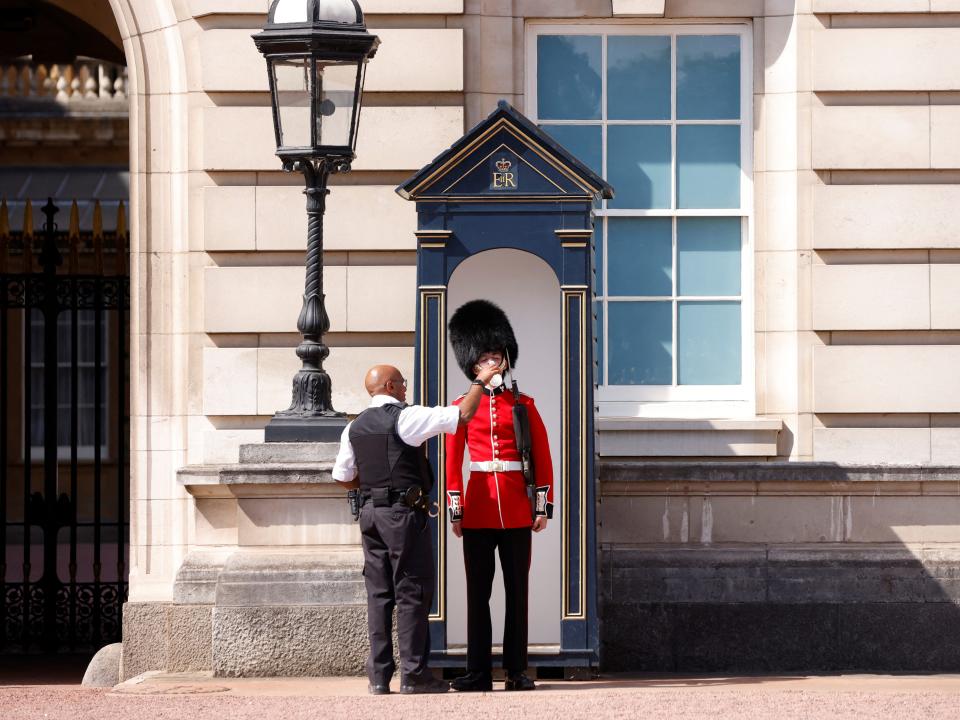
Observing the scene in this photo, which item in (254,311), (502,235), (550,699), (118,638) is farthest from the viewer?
(118,638)

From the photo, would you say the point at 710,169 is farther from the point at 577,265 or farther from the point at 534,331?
the point at 577,265

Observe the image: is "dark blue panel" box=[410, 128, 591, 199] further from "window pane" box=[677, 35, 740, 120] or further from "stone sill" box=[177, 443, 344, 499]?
"window pane" box=[677, 35, 740, 120]

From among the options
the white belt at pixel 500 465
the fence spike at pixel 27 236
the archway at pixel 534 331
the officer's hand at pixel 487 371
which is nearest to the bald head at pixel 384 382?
the officer's hand at pixel 487 371

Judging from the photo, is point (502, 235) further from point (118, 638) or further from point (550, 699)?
point (118, 638)

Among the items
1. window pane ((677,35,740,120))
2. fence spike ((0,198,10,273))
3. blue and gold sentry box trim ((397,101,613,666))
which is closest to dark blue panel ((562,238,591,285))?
blue and gold sentry box trim ((397,101,613,666))

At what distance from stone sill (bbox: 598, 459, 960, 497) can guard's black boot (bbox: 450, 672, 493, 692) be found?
1.52 meters

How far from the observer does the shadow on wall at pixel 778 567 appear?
29.6 feet

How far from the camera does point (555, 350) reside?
28.5ft

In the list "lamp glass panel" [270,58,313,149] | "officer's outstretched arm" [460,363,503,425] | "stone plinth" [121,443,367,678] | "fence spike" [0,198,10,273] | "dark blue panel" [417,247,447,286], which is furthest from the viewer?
"fence spike" [0,198,10,273]

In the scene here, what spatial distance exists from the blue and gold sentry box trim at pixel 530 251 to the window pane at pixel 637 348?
1.58 m

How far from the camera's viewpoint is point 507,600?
8086 millimetres

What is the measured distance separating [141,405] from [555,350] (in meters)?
2.35

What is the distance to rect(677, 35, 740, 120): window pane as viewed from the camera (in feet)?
32.4

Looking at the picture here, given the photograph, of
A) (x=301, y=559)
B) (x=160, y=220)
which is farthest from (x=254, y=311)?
(x=301, y=559)
